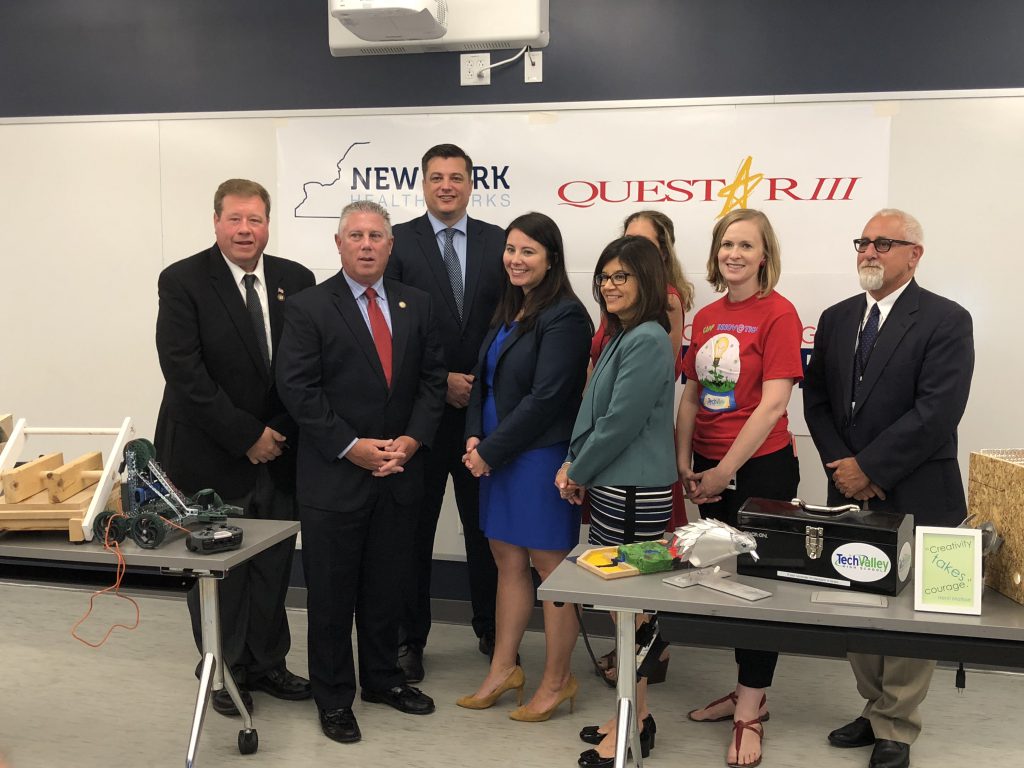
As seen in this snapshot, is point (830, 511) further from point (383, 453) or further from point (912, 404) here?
point (383, 453)

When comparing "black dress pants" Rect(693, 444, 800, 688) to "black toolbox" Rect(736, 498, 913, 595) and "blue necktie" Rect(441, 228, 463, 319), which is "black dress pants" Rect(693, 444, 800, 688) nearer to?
"black toolbox" Rect(736, 498, 913, 595)

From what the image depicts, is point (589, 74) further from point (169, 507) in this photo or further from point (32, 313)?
point (32, 313)

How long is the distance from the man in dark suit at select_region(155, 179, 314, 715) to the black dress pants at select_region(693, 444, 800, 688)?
1440 mm

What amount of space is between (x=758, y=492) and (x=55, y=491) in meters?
2.01

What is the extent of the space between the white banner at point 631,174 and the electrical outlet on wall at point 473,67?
0.47 ft

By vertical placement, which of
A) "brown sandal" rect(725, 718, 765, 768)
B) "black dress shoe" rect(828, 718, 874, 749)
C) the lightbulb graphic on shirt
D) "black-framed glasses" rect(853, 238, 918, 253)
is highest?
"black-framed glasses" rect(853, 238, 918, 253)

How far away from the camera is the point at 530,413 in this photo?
2.88 meters

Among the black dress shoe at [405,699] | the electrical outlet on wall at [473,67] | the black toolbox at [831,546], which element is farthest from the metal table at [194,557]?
the electrical outlet on wall at [473,67]

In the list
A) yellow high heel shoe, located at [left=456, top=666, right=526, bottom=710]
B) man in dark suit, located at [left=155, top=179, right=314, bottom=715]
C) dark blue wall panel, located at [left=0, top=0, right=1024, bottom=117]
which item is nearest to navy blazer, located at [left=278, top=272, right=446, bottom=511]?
man in dark suit, located at [left=155, top=179, right=314, bottom=715]

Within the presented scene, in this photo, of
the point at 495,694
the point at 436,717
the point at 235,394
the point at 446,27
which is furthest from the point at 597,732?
the point at 446,27

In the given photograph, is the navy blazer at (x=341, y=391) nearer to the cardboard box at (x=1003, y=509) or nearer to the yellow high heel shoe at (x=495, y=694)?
the yellow high heel shoe at (x=495, y=694)

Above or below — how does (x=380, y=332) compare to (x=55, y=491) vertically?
above

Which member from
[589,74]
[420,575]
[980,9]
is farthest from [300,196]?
[980,9]

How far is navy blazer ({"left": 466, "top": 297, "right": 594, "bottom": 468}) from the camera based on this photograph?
2887 mm
